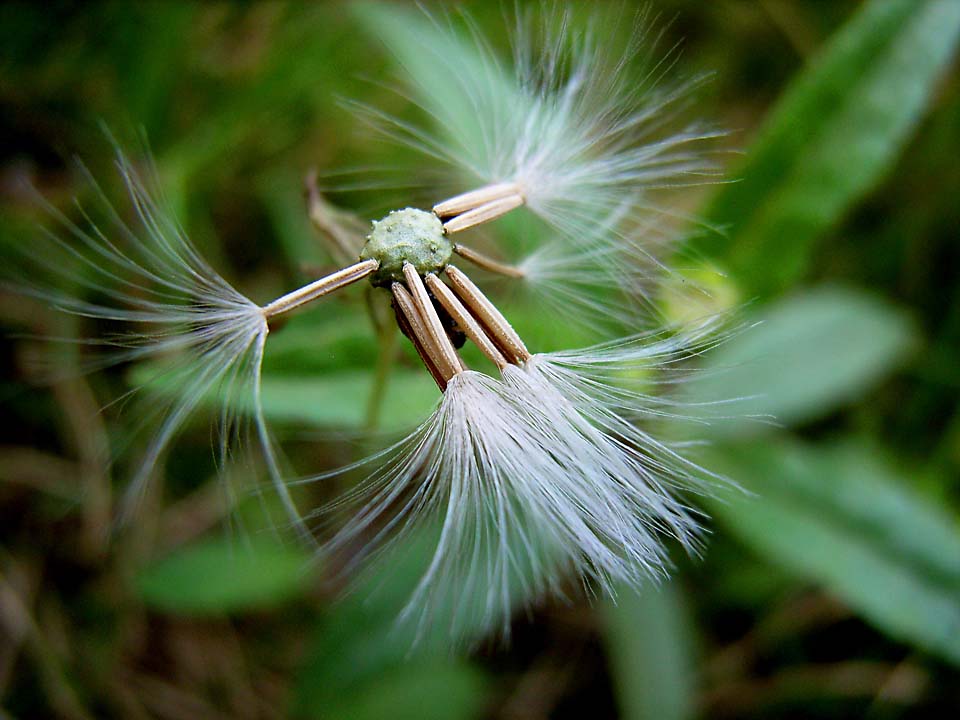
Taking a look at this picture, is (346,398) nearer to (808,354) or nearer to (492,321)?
(492,321)

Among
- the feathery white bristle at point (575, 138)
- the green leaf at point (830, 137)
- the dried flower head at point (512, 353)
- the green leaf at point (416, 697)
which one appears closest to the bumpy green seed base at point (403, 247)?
the dried flower head at point (512, 353)

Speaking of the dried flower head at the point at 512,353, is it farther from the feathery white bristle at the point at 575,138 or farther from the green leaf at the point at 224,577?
the green leaf at the point at 224,577

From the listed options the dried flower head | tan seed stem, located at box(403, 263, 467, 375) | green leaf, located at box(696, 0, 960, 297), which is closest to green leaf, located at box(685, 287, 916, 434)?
green leaf, located at box(696, 0, 960, 297)

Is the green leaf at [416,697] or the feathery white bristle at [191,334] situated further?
the green leaf at [416,697]

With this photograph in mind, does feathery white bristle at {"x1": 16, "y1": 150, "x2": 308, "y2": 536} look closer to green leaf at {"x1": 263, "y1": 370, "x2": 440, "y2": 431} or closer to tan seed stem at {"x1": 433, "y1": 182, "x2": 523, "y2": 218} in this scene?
green leaf at {"x1": 263, "y1": 370, "x2": 440, "y2": 431}

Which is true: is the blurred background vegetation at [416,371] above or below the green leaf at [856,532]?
above

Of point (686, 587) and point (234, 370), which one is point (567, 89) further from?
point (686, 587)

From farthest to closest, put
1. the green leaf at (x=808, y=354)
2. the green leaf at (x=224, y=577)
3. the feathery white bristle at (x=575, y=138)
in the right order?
the green leaf at (x=808, y=354), the green leaf at (x=224, y=577), the feathery white bristle at (x=575, y=138)

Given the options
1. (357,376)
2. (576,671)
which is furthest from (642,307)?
(576,671)
